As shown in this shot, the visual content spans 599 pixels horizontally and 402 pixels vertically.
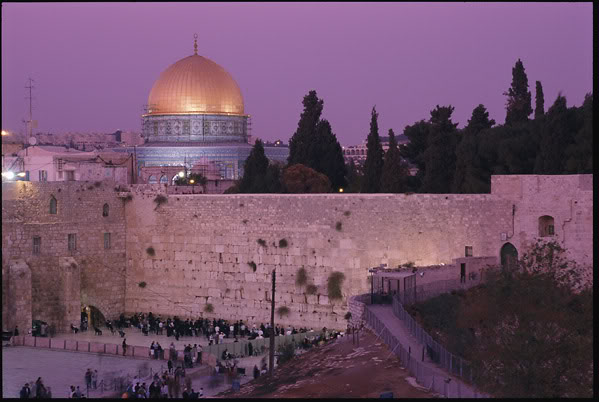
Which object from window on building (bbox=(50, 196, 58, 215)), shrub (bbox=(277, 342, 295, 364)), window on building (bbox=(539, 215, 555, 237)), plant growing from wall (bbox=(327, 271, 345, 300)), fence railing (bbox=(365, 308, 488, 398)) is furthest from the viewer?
window on building (bbox=(50, 196, 58, 215))

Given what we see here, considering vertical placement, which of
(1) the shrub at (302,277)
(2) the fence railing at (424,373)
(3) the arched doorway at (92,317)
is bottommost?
(3) the arched doorway at (92,317)

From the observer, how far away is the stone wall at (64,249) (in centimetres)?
Answer: 3014

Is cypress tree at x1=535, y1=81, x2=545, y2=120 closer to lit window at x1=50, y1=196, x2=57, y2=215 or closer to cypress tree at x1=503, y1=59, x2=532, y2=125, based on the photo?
cypress tree at x1=503, y1=59, x2=532, y2=125

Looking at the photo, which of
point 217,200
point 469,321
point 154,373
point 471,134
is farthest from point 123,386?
point 471,134

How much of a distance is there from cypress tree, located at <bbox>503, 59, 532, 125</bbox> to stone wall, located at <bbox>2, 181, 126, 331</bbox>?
12.1 metres

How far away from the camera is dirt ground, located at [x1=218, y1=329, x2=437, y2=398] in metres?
18.5

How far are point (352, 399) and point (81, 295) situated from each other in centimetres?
1505

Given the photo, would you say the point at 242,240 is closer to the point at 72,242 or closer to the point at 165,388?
the point at 72,242

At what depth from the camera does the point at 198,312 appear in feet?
102

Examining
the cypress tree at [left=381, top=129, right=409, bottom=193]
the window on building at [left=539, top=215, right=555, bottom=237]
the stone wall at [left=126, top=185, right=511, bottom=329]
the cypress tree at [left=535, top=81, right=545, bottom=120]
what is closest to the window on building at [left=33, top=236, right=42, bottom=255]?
the stone wall at [left=126, top=185, right=511, bottom=329]

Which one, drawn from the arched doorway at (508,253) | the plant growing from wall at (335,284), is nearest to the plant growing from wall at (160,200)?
the plant growing from wall at (335,284)

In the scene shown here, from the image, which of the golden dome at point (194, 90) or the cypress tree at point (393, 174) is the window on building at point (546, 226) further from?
the golden dome at point (194, 90)

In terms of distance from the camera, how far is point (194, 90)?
172 ft

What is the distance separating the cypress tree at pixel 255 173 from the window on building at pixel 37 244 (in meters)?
7.81
